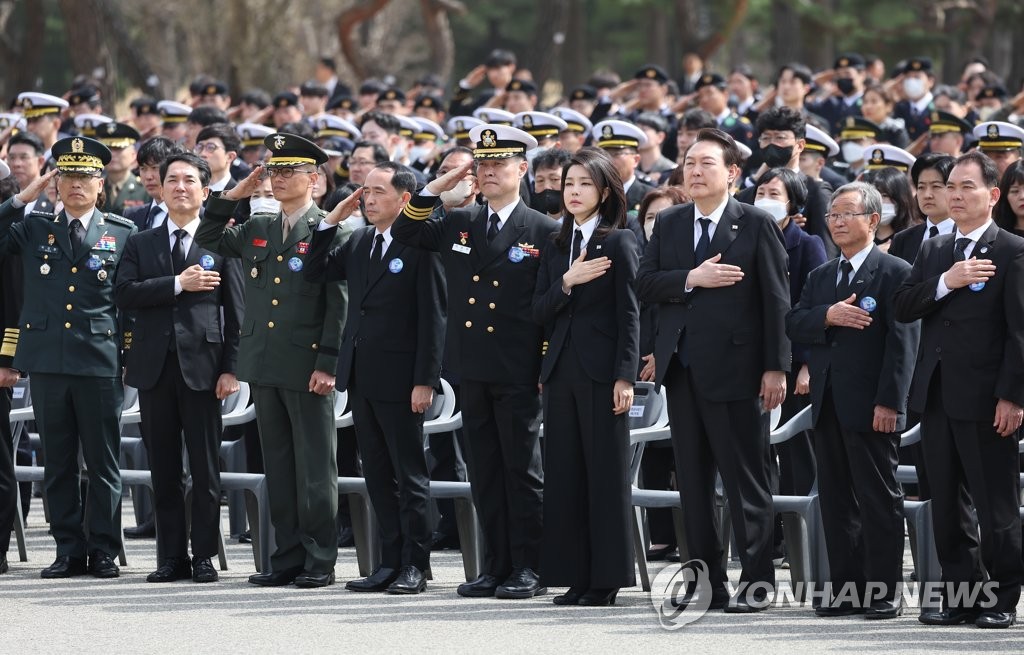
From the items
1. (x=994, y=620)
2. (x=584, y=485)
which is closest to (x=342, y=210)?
(x=584, y=485)

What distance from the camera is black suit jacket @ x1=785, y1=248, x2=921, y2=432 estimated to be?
24.3 ft

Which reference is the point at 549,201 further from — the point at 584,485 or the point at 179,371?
the point at 179,371

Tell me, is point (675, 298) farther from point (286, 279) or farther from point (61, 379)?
point (61, 379)

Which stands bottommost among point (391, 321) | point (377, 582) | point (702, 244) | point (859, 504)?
point (377, 582)

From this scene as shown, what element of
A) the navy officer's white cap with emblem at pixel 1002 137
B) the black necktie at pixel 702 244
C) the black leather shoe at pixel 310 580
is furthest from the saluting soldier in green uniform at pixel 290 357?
the navy officer's white cap with emblem at pixel 1002 137

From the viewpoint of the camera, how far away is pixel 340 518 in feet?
33.1

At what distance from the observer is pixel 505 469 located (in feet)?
26.6

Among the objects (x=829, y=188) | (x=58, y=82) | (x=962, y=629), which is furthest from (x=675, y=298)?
(x=58, y=82)

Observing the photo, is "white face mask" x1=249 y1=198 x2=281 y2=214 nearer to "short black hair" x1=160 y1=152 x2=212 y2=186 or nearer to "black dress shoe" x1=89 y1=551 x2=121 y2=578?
"short black hair" x1=160 y1=152 x2=212 y2=186

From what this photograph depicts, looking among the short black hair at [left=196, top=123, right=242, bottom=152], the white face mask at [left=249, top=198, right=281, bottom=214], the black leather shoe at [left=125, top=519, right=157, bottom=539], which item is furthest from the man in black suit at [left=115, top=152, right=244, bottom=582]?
the short black hair at [left=196, top=123, right=242, bottom=152]

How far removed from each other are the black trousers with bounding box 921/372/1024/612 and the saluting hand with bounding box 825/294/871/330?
39 centimetres

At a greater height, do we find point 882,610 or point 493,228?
point 493,228

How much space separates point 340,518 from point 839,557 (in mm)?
3494

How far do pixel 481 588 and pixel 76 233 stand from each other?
2741 mm
